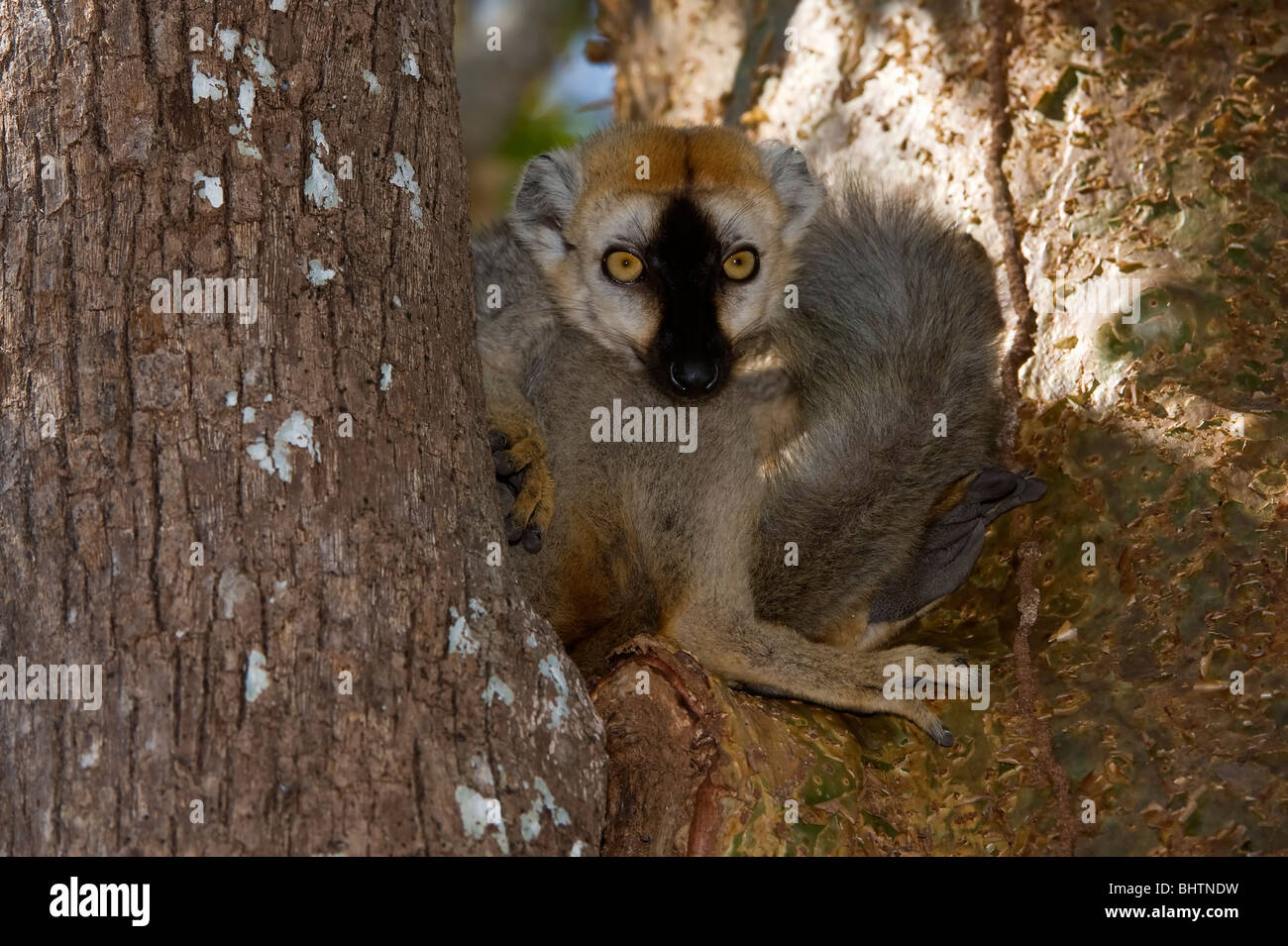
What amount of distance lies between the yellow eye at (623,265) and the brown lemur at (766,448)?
2 cm

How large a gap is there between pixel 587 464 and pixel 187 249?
166cm

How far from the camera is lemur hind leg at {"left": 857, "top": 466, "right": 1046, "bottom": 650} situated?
385 centimetres

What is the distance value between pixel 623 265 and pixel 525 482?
3.34 feet

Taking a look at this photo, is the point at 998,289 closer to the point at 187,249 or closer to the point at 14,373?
the point at 187,249

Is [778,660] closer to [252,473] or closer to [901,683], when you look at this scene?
[901,683]

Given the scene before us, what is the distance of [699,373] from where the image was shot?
12.9 ft

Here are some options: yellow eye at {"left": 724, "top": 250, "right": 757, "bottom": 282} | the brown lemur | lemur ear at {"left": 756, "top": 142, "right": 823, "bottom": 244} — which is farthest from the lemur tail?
lemur ear at {"left": 756, "top": 142, "right": 823, "bottom": 244}

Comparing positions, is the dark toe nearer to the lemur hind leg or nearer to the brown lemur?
the brown lemur

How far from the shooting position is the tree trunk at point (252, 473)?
2.32m

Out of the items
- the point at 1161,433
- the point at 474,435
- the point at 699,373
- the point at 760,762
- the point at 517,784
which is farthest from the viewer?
the point at 699,373

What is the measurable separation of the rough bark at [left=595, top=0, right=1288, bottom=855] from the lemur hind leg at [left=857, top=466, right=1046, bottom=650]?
69 millimetres

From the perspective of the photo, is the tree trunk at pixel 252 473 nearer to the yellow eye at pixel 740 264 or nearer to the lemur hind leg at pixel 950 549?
the yellow eye at pixel 740 264

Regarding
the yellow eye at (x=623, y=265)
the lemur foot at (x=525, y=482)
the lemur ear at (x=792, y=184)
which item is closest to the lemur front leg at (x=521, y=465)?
the lemur foot at (x=525, y=482)

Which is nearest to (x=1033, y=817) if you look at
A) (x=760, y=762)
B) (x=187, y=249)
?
(x=760, y=762)
